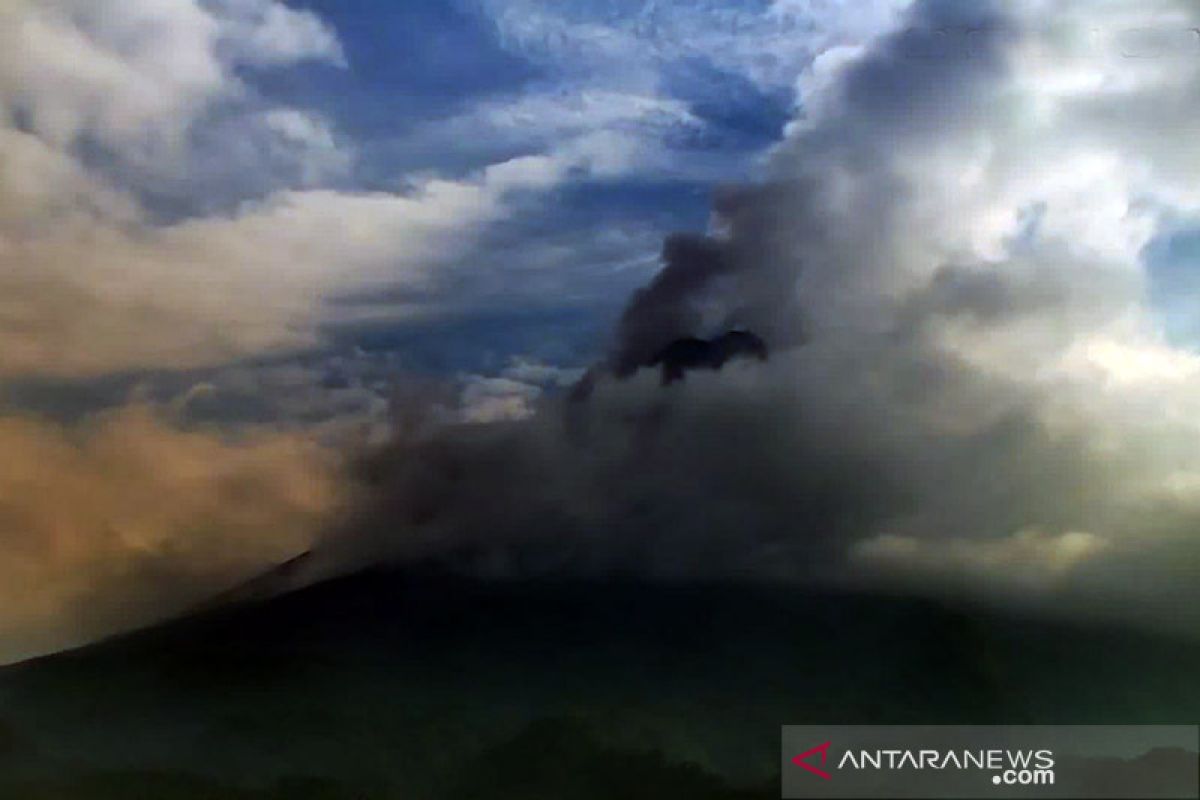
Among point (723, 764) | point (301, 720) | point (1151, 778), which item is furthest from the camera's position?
point (301, 720)

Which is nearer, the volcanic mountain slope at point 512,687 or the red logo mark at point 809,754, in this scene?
the red logo mark at point 809,754

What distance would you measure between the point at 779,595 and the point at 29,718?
4.37m

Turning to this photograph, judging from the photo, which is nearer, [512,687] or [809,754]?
[809,754]

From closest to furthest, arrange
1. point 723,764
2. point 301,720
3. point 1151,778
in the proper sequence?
point 1151,778 → point 723,764 → point 301,720

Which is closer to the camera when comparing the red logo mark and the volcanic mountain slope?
the red logo mark

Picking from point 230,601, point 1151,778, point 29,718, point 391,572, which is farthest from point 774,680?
point 29,718

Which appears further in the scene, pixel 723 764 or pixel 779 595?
pixel 779 595

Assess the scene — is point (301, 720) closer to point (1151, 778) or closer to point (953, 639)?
point (953, 639)

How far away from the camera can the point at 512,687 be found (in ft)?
17.7

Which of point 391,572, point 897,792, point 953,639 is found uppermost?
point 391,572

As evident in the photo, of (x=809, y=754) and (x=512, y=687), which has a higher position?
(x=512, y=687)

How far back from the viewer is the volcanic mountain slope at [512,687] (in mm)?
5055

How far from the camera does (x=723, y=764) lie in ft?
16.3

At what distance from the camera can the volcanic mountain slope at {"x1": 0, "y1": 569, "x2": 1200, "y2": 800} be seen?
5.05 m
